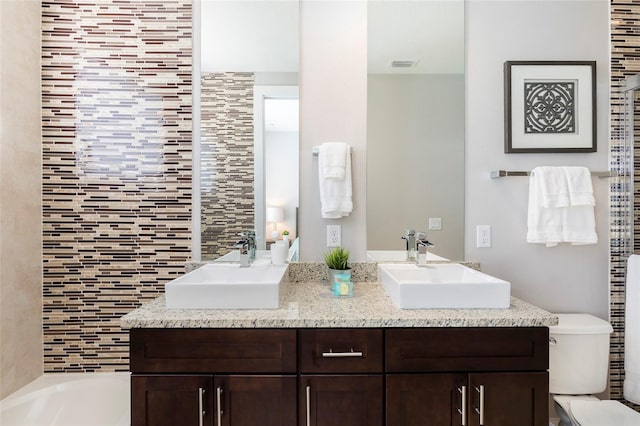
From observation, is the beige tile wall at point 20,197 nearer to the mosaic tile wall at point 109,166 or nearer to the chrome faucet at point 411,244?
the mosaic tile wall at point 109,166

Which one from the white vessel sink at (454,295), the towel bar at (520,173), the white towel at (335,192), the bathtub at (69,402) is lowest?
the bathtub at (69,402)

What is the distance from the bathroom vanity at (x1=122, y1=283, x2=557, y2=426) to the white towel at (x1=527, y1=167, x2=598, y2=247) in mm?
671

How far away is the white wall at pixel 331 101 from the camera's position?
1.95 m

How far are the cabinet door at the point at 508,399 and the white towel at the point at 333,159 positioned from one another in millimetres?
1046

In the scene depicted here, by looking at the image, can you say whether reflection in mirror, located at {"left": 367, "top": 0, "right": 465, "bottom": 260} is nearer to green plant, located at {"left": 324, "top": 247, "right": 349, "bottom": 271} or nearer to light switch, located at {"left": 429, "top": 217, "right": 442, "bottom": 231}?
light switch, located at {"left": 429, "top": 217, "right": 442, "bottom": 231}

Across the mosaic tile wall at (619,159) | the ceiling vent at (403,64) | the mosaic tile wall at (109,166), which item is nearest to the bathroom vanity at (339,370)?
the mosaic tile wall at (109,166)

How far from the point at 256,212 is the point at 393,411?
114 centimetres

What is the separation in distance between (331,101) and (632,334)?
189cm

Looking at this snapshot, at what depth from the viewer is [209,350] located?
4.38ft

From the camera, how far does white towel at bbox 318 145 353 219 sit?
188 cm

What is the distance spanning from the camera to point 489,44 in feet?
6.50

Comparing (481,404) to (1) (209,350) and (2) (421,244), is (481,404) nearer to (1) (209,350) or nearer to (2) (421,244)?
(2) (421,244)

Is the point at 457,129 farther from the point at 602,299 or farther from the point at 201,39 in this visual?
the point at 201,39

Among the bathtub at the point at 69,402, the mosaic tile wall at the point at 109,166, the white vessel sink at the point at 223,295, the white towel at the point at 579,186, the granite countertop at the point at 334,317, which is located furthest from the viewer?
the mosaic tile wall at the point at 109,166
